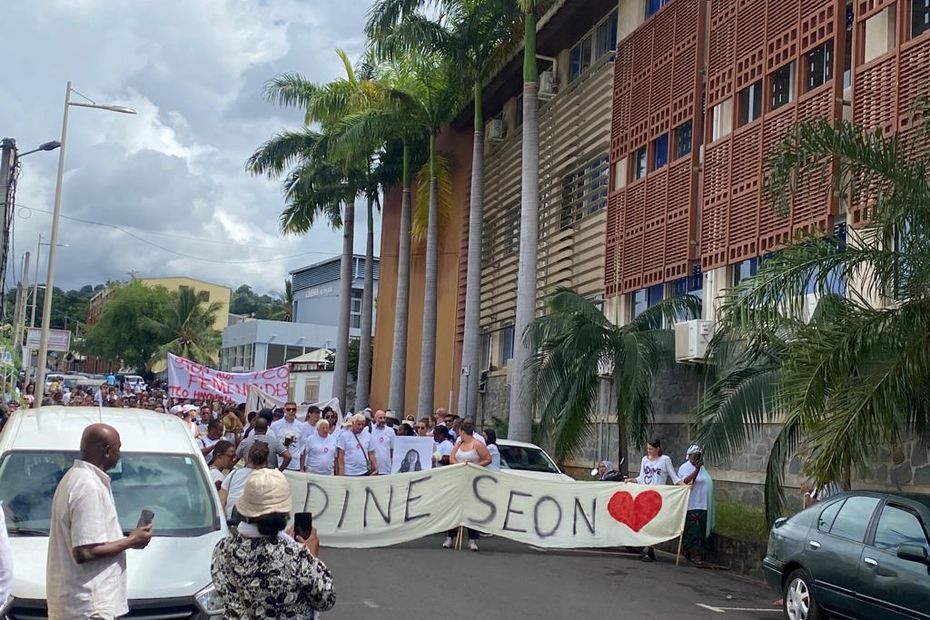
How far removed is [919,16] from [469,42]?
1291 cm

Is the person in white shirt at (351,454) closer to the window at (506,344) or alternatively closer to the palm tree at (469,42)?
the palm tree at (469,42)

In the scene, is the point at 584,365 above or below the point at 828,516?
above

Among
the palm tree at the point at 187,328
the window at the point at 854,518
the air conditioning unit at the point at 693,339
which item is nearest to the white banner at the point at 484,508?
the air conditioning unit at the point at 693,339

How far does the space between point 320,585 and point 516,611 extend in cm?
624

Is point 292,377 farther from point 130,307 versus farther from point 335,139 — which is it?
point 130,307

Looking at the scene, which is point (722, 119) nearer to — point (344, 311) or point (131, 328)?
point (344, 311)

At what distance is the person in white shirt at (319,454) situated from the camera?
53.0 ft

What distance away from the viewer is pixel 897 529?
948 cm

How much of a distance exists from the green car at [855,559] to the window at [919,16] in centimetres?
788

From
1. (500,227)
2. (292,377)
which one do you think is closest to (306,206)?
(500,227)

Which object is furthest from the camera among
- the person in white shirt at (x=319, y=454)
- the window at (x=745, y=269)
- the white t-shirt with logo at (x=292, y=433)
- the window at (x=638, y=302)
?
the window at (x=638, y=302)

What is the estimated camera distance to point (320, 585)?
4.69 m

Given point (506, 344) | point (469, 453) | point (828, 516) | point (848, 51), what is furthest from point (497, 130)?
point (828, 516)

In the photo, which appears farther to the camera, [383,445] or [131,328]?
[131,328]
